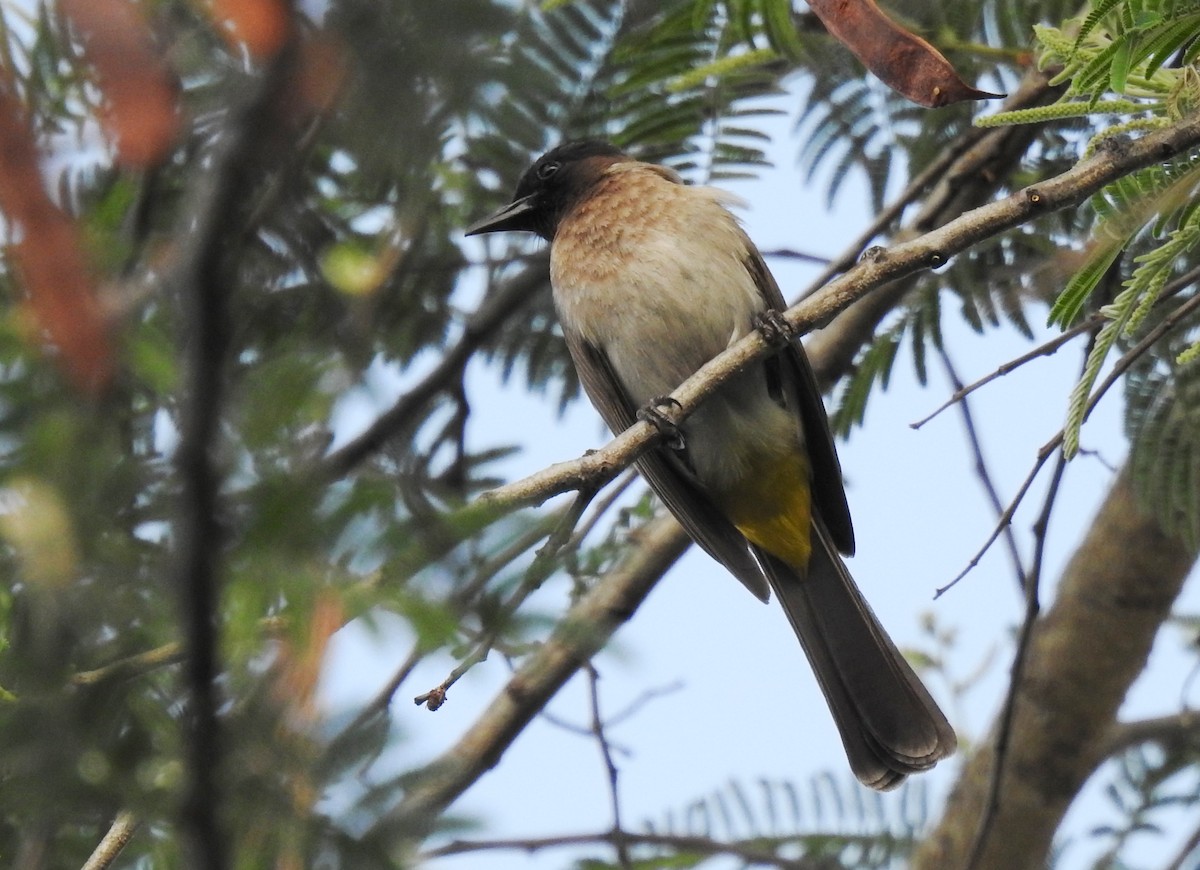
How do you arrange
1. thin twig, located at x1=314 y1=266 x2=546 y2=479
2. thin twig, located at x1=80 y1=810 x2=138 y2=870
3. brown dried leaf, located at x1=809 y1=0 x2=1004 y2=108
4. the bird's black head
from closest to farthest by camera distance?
thin twig, located at x1=314 y1=266 x2=546 y2=479
thin twig, located at x1=80 y1=810 x2=138 y2=870
brown dried leaf, located at x1=809 y1=0 x2=1004 y2=108
the bird's black head

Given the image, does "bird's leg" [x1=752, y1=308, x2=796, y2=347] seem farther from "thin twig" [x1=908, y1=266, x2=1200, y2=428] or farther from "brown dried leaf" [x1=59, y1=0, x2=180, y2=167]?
"brown dried leaf" [x1=59, y1=0, x2=180, y2=167]

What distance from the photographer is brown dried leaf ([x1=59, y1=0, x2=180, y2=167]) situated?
27.3 inches

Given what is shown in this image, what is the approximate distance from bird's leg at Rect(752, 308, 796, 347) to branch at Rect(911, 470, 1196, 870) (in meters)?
1.76

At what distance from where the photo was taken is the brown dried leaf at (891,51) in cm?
244

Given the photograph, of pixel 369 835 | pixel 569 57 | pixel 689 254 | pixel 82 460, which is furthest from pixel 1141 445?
pixel 82 460

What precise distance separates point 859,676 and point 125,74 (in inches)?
147

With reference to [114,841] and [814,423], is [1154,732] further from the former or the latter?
[114,841]

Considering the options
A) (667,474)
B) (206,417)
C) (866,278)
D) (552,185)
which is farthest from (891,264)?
(552,185)

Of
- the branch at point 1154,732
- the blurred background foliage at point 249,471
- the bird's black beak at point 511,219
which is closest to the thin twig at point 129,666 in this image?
the blurred background foliage at point 249,471

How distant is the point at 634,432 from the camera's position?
301 centimetres

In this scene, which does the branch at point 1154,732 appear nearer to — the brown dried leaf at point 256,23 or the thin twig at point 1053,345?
the thin twig at point 1053,345

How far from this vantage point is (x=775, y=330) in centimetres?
312

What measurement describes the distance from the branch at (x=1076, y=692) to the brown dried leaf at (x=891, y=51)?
237cm

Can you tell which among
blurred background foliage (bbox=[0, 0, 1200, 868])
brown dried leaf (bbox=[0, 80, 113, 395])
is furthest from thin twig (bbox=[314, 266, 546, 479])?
brown dried leaf (bbox=[0, 80, 113, 395])
